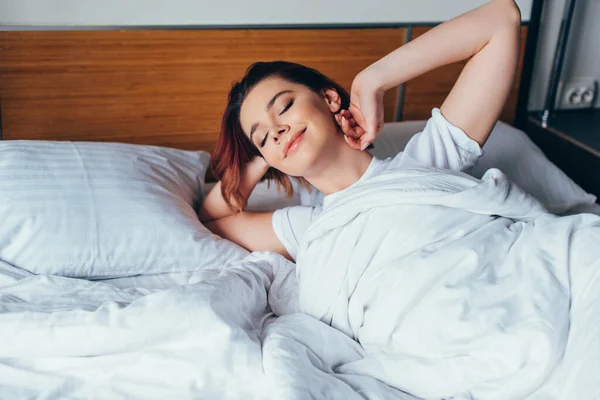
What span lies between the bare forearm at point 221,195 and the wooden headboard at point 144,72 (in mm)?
444

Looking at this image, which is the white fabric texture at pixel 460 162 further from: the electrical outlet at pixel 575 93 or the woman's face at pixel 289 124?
the electrical outlet at pixel 575 93

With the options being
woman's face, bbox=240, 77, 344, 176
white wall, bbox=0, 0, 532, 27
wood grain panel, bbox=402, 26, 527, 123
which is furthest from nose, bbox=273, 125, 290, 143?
wood grain panel, bbox=402, 26, 527, 123

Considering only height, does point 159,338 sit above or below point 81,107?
below

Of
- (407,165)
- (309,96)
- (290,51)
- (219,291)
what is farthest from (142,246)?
(290,51)

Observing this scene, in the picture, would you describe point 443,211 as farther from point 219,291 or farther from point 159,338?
point 159,338

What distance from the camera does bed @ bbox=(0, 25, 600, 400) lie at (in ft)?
3.85

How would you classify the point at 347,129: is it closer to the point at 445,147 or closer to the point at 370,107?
the point at 370,107

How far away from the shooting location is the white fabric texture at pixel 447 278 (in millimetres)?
1119

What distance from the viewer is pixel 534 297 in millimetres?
1169

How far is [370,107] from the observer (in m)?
1.42

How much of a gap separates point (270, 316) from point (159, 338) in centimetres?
30

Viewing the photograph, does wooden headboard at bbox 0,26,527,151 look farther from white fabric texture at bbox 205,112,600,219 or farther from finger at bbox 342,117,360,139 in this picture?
finger at bbox 342,117,360,139

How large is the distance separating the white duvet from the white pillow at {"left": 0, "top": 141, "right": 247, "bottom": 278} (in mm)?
105

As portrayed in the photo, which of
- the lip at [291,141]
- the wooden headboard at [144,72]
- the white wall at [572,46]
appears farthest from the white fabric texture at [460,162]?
the white wall at [572,46]
